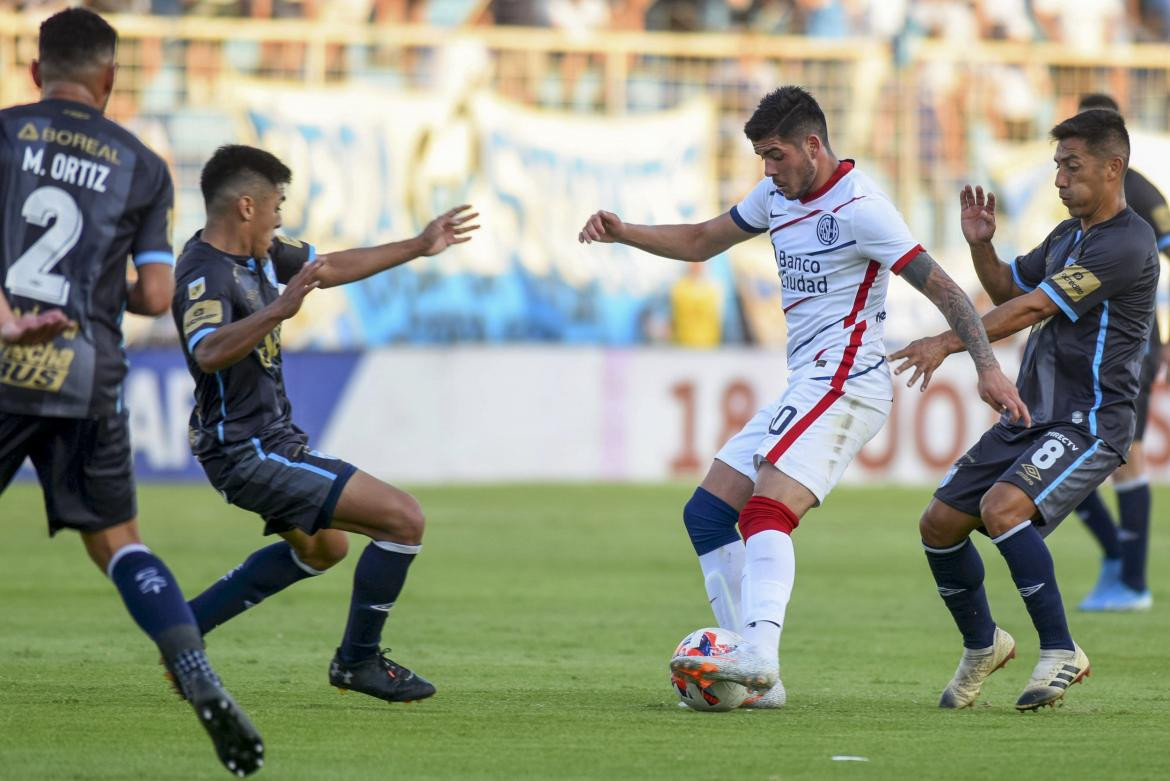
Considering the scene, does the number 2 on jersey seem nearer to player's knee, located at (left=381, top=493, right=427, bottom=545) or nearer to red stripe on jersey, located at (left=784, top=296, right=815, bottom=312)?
player's knee, located at (left=381, top=493, right=427, bottom=545)

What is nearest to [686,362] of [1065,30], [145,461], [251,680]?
[145,461]

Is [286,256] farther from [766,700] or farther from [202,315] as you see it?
[766,700]

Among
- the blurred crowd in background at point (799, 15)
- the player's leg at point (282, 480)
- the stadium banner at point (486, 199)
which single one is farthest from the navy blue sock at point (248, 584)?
the blurred crowd in background at point (799, 15)

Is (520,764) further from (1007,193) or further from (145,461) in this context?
(1007,193)

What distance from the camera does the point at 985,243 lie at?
23.7 feet

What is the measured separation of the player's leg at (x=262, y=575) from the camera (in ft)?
23.6

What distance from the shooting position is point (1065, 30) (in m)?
27.0

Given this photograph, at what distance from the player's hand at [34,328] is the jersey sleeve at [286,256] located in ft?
5.97

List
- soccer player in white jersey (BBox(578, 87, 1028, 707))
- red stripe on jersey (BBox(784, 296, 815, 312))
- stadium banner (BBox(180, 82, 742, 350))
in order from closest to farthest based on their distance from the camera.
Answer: soccer player in white jersey (BBox(578, 87, 1028, 707)) → red stripe on jersey (BBox(784, 296, 815, 312)) → stadium banner (BBox(180, 82, 742, 350))

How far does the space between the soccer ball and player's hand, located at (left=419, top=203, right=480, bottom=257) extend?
1762 mm

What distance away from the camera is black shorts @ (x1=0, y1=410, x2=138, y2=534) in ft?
18.2

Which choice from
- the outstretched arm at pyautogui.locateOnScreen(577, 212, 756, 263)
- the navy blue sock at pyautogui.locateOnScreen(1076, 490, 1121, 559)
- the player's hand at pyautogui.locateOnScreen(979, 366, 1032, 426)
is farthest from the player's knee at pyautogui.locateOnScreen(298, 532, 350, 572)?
the navy blue sock at pyautogui.locateOnScreen(1076, 490, 1121, 559)

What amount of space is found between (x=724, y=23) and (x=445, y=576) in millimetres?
15837

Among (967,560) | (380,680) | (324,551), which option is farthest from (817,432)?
(324,551)
